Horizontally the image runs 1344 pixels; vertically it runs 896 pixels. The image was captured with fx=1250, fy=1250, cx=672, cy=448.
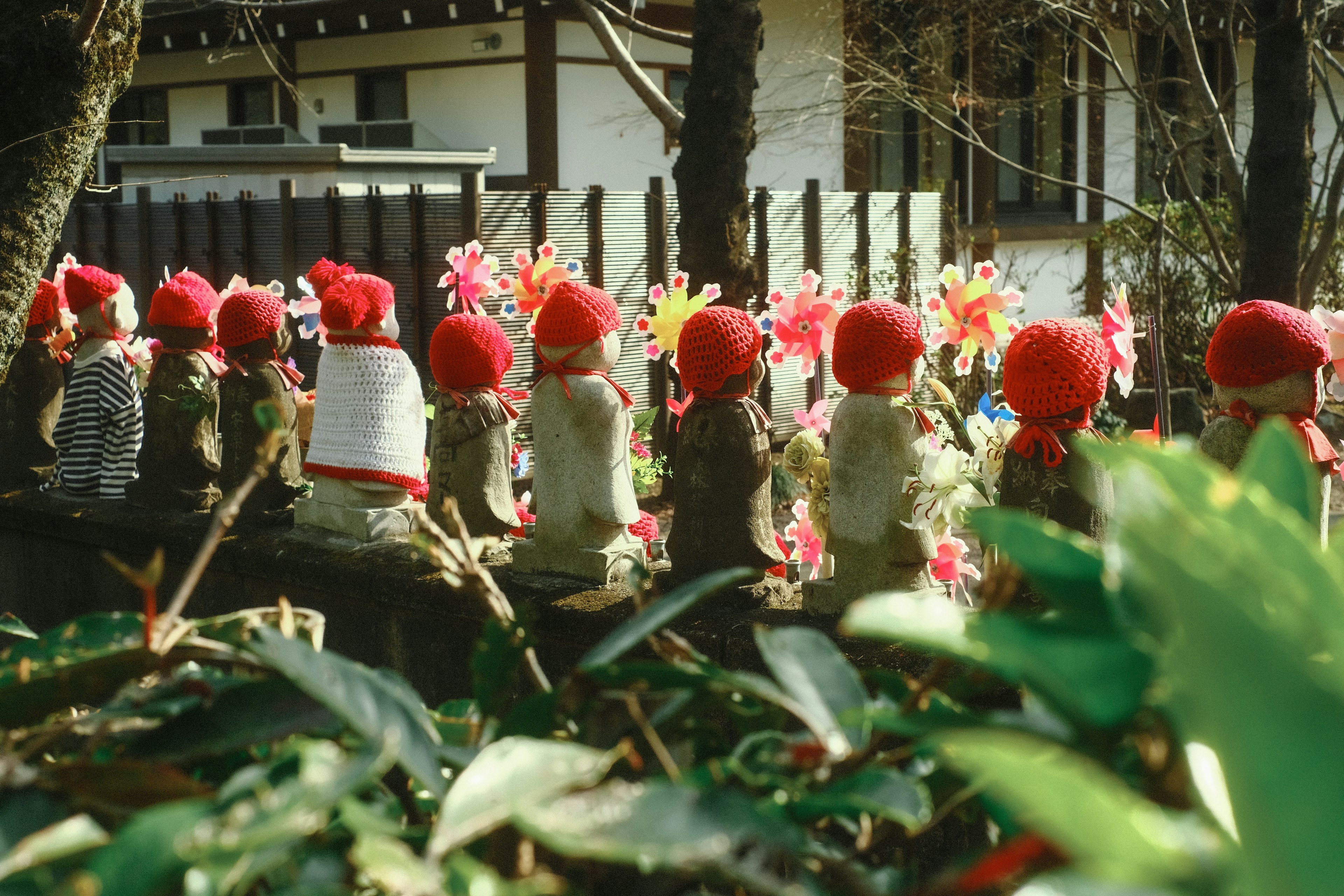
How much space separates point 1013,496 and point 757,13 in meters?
3.68

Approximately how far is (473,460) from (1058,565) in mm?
2285

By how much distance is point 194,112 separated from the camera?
1250cm

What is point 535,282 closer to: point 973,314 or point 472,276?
point 472,276

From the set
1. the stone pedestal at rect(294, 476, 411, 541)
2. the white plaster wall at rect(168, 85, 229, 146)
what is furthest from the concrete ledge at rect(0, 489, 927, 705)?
the white plaster wall at rect(168, 85, 229, 146)

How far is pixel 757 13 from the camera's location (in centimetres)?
523

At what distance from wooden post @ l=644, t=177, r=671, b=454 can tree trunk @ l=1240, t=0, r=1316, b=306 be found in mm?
3719

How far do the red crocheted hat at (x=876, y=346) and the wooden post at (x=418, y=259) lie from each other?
4962mm

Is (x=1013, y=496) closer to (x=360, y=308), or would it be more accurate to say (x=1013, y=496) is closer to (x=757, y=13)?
(x=360, y=308)

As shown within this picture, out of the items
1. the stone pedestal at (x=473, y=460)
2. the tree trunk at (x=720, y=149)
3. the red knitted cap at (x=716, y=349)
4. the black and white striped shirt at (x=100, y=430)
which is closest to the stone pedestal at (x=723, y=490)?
the red knitted cap at (x=716, y=349)

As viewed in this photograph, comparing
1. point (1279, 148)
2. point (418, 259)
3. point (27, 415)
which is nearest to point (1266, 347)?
point (1279, 148)

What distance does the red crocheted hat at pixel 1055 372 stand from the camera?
2057 millimetres

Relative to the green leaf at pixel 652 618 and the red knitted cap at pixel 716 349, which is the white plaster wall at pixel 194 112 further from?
the green leaf at pixel 652 618

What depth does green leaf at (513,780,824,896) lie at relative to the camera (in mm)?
579

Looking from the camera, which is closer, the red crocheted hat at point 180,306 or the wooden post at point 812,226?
the red crocheted hat at point 180,306
